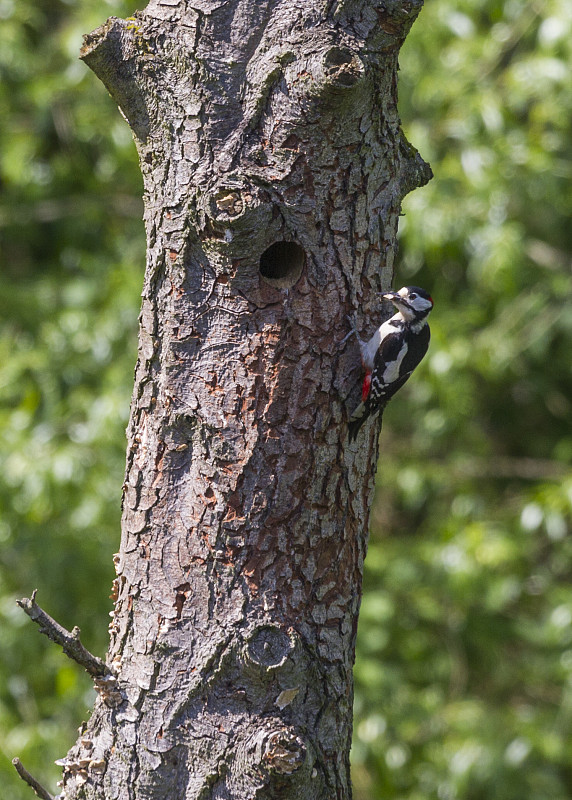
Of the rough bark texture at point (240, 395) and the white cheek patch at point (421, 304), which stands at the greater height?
the white cheek patch at point (421, 304)

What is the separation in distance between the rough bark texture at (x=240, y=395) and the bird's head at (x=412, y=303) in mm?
650

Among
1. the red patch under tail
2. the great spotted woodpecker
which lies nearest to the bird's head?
the great spotted woodpecker

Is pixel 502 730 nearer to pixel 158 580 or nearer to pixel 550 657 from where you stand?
pixel 550 657

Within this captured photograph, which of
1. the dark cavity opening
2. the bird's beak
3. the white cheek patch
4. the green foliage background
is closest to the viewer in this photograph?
the dark cavity opening

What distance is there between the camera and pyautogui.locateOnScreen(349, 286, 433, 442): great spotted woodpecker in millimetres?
2616

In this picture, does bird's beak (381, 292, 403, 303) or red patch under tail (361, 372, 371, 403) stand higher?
bird's beak (381, 292, 403, 303)

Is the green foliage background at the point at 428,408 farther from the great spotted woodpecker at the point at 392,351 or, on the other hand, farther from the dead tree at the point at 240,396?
the dead tree at the point at 240,396

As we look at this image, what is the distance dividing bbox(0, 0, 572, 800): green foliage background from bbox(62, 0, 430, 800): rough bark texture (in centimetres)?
262

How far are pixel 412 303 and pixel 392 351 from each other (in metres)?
0.26

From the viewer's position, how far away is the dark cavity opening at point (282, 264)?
2521 mm

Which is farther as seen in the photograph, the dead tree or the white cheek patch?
the white cheek patch

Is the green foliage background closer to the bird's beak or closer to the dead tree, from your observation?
the bird's beak

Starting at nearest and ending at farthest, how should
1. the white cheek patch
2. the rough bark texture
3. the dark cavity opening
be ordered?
1. the rough bark texture
2. the dark cavity opening
3. the white cheek patch

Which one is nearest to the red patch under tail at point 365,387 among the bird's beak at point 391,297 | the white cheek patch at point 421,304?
the bird's beak at point 391,297
